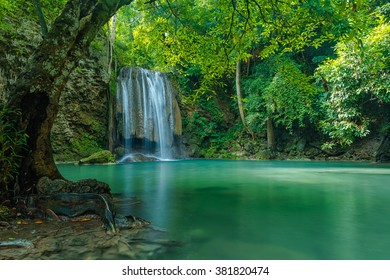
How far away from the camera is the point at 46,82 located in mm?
3809

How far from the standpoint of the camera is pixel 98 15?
4.13 metres

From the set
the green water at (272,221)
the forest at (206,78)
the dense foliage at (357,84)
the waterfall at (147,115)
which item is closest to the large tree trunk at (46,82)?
the forest at (206,78)

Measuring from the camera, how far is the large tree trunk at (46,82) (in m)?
3.74

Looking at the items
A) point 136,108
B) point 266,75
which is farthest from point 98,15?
point 266,75

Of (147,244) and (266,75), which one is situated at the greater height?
(266,75)

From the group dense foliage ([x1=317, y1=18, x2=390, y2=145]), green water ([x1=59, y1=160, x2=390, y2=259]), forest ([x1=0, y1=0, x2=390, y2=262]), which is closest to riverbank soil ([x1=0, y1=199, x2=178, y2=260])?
green water ([x1=59, y1=160, x2=390, y2=259])

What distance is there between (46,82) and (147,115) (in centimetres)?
1414

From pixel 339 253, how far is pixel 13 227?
2972 mm

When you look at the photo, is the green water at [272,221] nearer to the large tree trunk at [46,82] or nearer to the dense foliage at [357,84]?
the large tree trunk at [46,82]

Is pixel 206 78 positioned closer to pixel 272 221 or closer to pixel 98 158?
pixel 272 221

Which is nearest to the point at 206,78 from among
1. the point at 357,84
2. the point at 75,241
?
the point at 75,241

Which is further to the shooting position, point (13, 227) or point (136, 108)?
point (136, 108)

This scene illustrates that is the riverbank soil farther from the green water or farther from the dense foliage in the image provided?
the dense foliage
